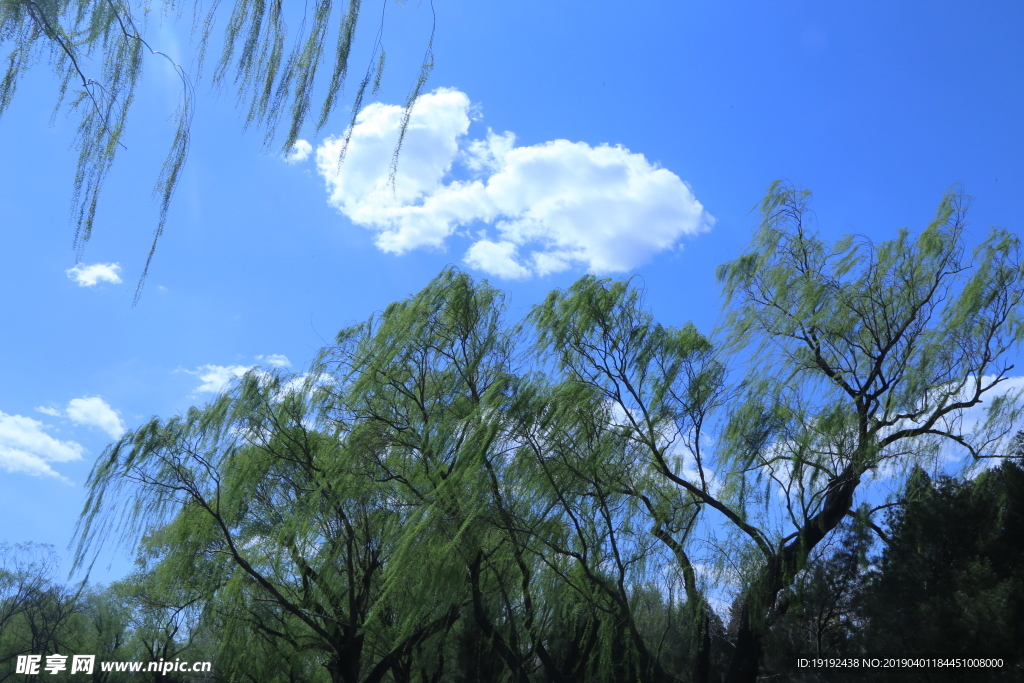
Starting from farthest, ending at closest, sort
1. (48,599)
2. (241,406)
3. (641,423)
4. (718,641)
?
1. (48,599)
2. (718,641)
3. (241,406)
4. (641,423)

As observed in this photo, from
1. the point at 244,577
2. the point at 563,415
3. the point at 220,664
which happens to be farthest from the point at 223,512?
the point at 563,415

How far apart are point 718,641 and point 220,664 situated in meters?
8.37

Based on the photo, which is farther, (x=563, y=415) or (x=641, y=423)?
(x=641, y=423)

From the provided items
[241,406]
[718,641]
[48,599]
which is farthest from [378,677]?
[48,599]

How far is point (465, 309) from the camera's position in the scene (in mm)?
8539

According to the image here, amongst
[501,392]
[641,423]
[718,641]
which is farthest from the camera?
[718,641]

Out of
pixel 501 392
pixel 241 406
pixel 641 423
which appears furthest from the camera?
pixel 241 406

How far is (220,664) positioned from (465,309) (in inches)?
217

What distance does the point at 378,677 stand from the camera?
952 cm

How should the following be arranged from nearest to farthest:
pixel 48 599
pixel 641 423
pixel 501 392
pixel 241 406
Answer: pixel 501 392 < pixel 641 423 < pixel 241 406 < pixel 48 599

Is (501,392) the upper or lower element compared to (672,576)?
upper

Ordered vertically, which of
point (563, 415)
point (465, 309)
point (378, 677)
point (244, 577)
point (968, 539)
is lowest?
point (378, 677)

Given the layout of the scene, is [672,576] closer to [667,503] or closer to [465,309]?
[667,503]

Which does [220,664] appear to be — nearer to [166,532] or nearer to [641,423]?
[166,532]
